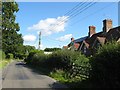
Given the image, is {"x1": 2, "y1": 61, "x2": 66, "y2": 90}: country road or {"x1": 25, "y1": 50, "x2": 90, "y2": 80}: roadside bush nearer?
{"x1": 2, "y1": 61, "x2": 66, "y2": 90}: country road

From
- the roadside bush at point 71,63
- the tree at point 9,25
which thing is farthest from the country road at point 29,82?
the tree at point 9,25

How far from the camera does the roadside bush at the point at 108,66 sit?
13.3 meters

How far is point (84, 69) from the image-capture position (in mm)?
22141

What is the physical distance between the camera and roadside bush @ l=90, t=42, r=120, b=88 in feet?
43.6

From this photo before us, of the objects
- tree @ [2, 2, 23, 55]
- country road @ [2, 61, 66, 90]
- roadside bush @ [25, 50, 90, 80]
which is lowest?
country road @ [2, 61, 66, 90]

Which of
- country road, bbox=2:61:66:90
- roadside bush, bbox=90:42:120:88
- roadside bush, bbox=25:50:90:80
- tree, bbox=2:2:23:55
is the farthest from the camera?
tree, bbox=2:2:23:55

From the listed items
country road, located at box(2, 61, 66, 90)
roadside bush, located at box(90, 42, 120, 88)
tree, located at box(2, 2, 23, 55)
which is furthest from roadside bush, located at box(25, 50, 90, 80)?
tree, located at box(2, 2, 23, 55)

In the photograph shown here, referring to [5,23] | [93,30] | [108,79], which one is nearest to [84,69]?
[108,79]

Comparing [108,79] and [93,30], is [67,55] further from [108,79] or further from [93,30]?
[93,30]

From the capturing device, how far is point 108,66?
13992 mm

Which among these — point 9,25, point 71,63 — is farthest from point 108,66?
point 9,25

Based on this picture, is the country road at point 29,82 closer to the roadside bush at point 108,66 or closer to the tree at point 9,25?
the roadside bush at point 108,66

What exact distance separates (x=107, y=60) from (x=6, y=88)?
22.4 ft

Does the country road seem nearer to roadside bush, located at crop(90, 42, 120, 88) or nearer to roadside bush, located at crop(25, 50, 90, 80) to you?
roadside bush, located at crop(25, 50, 90, 80)
